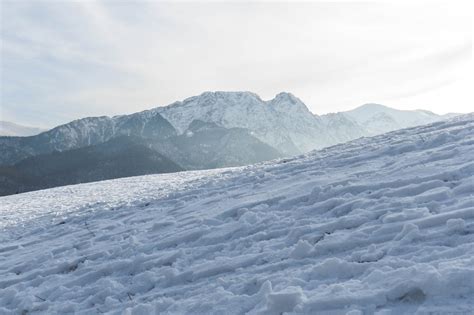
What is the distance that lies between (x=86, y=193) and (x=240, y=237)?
15.8 metres

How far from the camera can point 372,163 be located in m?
11.9

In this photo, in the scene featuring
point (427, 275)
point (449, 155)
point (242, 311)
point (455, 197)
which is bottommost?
point (242, 311)

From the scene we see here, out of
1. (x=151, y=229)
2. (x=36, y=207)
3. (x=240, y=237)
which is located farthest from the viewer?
(x=36, y=207)

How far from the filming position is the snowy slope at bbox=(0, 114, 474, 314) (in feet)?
16.8

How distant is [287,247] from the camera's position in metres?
7.30

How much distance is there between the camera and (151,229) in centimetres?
1102

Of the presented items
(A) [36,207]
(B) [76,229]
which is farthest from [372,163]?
(A) [36,207]

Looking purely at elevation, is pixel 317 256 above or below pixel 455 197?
below

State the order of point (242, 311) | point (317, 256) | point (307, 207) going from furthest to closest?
point (307, 207) < point (317, 256) < point (242, 311)

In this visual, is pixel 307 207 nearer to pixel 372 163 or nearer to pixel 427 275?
pixel 372 163

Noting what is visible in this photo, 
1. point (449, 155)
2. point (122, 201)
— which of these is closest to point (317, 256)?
point (449, 155)

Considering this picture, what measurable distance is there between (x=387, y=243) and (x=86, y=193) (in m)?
19.0

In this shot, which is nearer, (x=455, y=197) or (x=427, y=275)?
(x=427, y=275)

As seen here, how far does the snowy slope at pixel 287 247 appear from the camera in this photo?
5129 mm
